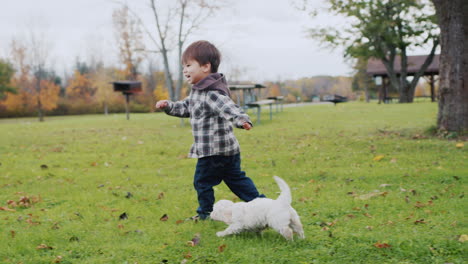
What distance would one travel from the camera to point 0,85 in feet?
→ 135

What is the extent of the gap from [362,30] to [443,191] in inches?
1113

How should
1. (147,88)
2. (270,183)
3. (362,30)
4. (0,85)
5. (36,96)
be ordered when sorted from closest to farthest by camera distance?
1. (270,183)
2. (362,30)
3. (36,96)
4. (0,85)
5. (147,88)

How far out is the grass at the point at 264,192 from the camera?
3.09 meters

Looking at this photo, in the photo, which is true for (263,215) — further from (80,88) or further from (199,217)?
(80,88)

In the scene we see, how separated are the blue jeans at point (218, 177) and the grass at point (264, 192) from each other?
0.88 ft

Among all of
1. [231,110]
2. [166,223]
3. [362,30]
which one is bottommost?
[166,223]

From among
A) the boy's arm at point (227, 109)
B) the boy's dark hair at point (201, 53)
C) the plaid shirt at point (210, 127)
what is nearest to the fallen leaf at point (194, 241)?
the plaid shirt at point (210, 127)

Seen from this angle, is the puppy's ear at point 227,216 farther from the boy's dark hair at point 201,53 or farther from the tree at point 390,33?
the tree at point 390,33

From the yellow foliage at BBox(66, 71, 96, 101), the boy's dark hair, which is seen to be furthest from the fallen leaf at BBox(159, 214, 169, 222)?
the yellow foliage at BBox(66, 71, 96, 101)

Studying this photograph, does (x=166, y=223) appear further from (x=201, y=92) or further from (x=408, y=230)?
(x=408, y=230)


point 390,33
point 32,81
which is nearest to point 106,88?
point 32,81

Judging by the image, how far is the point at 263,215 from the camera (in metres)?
3.15

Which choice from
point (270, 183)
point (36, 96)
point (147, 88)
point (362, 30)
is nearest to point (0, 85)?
point (36, 96)

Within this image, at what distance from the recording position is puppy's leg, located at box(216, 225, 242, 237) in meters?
3.31
